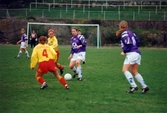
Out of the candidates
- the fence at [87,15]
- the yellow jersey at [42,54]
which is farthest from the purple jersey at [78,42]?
the fence at [87,15]

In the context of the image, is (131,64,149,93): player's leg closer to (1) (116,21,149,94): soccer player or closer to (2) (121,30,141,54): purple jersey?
(1) (116,21,149,94): soccer player

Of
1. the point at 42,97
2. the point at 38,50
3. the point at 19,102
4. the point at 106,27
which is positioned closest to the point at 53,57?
the point at 38,50

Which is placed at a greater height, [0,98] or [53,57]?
[53,57]

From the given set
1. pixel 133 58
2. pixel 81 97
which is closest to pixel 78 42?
pixel 133 58

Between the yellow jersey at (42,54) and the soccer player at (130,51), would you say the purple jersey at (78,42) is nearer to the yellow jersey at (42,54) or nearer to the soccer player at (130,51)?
the yellow jersey at (42,54)

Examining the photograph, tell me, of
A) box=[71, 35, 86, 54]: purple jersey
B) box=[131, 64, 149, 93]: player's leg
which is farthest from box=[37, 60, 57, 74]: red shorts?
box=[71, 35, 86, 54]: purple jersey

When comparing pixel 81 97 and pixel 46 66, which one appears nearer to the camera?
pixel 81 97

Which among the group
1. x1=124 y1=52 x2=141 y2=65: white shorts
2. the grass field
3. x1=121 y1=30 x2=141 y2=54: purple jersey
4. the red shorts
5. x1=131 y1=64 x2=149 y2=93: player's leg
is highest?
x1=121 y1=30 x2=141 y2=54: purple jersey

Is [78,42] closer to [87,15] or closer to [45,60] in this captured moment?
[45,60]

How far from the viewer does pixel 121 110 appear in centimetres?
903

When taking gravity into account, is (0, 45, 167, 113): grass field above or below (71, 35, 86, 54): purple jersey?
below

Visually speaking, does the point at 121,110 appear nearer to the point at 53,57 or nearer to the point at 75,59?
the point at 53,57

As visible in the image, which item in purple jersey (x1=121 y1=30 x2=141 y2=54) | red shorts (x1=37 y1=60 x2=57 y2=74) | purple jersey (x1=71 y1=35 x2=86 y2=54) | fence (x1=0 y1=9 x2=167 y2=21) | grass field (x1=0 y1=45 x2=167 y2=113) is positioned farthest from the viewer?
fence (x1=0 y1=9 x2=167 y2=21)

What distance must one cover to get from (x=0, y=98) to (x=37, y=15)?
1591 inches
